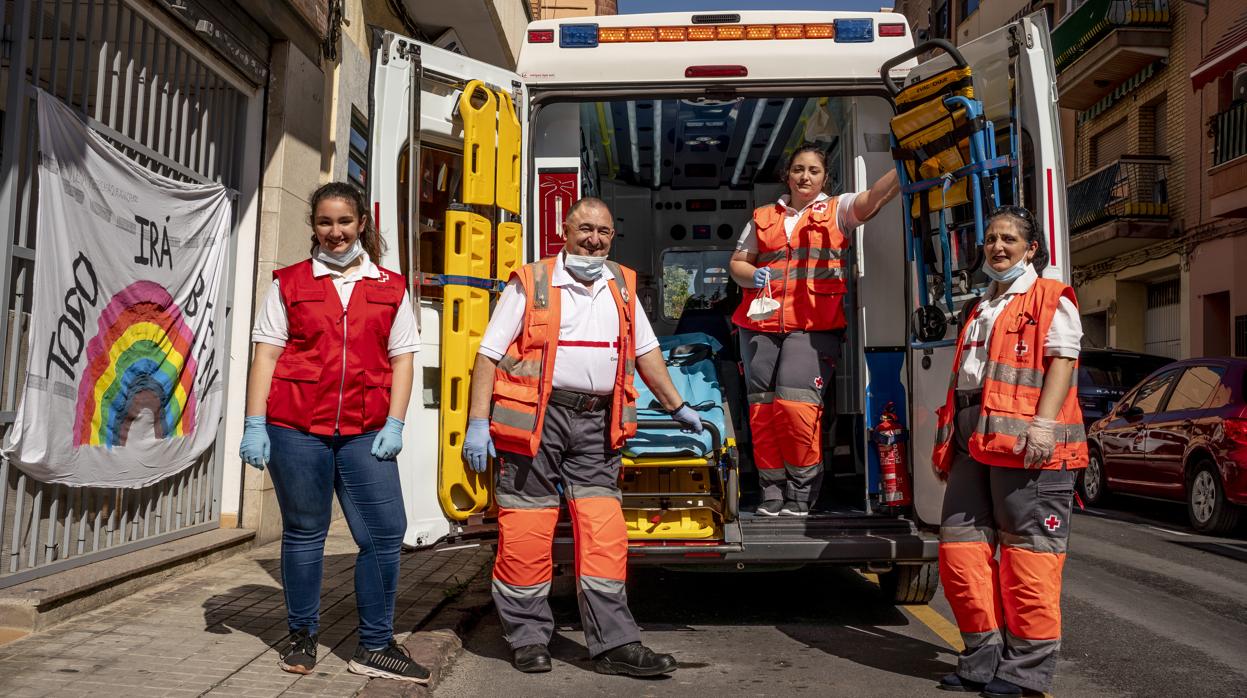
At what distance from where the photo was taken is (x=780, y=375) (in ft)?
19.2

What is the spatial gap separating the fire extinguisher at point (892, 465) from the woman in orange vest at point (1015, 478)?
0.91 m

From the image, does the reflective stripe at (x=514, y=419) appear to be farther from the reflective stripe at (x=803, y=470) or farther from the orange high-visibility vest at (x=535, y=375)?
the reflective stripe at (x=803, y=470)

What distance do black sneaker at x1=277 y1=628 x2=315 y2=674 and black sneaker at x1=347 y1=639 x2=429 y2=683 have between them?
0.16 meters

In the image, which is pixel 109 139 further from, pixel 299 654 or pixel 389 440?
pixel 299 654

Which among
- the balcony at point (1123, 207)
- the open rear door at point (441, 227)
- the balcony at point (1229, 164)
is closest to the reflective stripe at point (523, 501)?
the open rear door at point (441, 227)

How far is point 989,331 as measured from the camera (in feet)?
15.0

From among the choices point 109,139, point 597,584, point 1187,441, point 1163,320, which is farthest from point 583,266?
point 1163,320

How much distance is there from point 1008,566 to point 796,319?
1.94m

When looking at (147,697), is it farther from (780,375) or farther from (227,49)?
(227,49)

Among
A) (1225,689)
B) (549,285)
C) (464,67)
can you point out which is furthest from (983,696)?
(464,67)

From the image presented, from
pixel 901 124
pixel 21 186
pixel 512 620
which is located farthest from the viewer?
pixel 901 124

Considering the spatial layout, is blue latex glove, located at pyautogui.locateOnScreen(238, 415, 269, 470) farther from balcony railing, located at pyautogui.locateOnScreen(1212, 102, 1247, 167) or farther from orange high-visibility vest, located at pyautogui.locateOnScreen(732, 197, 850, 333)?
→ balcony railing, located at pyautogui.locateOnScreen(1212, 102, 1247, 167)

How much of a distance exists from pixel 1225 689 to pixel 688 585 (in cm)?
322

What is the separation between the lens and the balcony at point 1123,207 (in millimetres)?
20969
